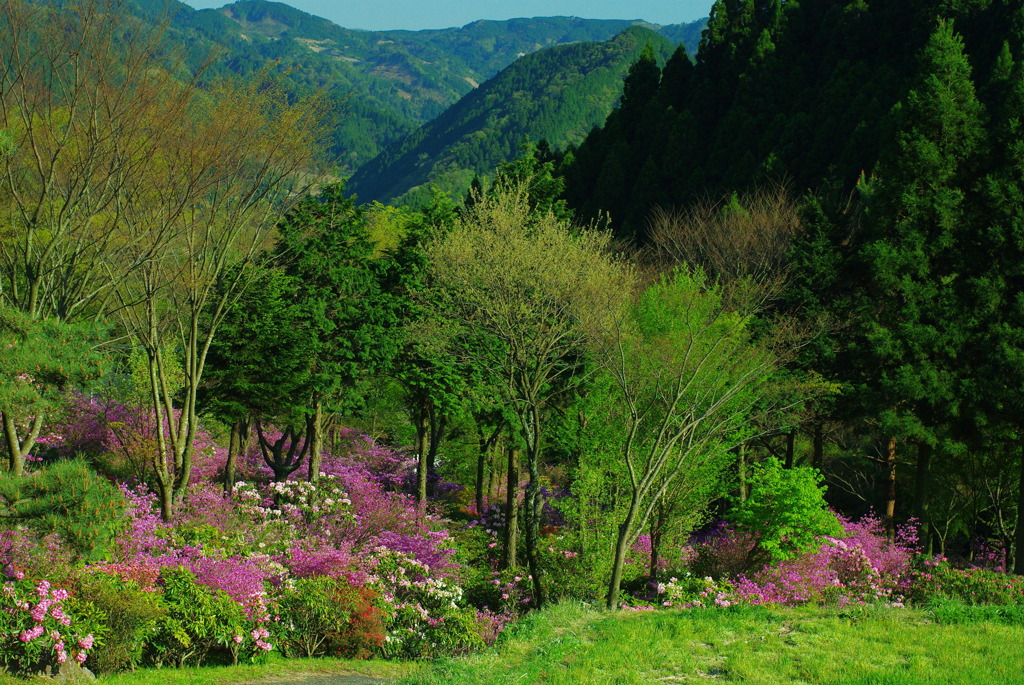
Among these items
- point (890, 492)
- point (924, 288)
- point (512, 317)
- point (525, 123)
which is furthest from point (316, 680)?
point (525, 123)

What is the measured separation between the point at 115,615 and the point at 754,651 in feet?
24.8

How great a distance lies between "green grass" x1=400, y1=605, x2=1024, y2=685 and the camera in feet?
24.2

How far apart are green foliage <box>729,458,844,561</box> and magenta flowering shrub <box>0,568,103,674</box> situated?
Answer: 12.6 m

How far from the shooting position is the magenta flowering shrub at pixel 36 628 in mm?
9219

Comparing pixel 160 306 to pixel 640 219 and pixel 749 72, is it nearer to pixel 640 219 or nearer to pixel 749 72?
pixel 640 219

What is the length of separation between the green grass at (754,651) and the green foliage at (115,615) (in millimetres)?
3997

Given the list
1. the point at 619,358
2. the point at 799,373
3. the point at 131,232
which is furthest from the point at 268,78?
the point at 799,373

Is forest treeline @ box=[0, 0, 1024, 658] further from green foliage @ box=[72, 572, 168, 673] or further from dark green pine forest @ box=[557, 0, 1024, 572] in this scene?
green foliage @ box=[72, 572, 168, 673]

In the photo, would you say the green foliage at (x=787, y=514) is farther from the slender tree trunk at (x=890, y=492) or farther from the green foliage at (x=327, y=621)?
the green foliage at (x=327, y=621)

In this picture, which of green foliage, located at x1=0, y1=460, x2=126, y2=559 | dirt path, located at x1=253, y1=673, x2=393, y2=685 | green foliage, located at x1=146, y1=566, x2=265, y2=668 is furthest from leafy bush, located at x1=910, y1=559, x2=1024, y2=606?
green foliage, located at x1=0, y1=460, x2=126, y2=559

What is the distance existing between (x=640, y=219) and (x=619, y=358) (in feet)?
141

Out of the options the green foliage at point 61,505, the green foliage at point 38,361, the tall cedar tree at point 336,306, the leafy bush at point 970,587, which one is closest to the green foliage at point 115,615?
the green foliage at point 61,505

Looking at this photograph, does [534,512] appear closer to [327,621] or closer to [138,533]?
[327,621]

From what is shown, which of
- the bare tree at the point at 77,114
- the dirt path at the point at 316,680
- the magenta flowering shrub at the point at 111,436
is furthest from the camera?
the magenta flowering shrub at the point at 111,436
